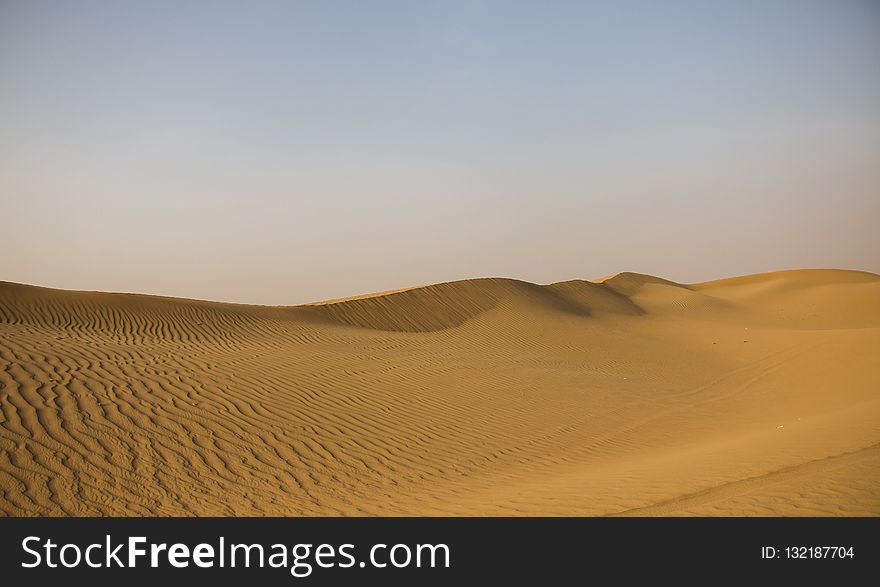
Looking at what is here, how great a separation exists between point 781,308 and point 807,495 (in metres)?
41.3

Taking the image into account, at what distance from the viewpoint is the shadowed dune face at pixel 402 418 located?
6.25 metres

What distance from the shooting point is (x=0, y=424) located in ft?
23.6

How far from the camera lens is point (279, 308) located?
23.0 metres

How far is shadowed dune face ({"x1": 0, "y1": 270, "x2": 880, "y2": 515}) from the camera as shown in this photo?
6.25 metres

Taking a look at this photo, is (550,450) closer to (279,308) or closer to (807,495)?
(807,495)

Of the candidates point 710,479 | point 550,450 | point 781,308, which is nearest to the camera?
point 710,479

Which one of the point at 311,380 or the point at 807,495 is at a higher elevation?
the point at 311,380

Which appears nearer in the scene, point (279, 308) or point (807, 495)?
point (807, 495)

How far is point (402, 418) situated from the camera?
Result: 34.6ft
